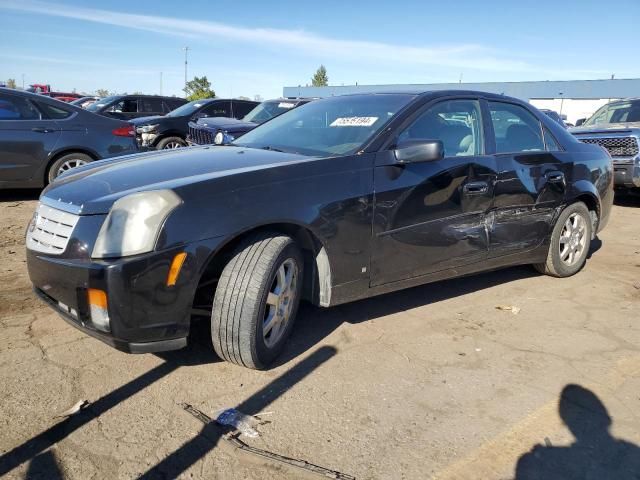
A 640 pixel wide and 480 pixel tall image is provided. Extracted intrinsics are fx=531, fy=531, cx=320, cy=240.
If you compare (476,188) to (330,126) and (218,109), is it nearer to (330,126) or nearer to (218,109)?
(330,126)

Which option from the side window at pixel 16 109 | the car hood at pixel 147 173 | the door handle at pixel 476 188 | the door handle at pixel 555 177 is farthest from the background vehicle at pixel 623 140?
the side window at pixel 16 109

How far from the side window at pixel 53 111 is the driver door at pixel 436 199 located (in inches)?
222

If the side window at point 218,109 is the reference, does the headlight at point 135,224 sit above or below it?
below

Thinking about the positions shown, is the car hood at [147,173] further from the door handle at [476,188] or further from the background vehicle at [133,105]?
the background vehicle at [133,105]

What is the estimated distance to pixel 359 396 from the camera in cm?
281

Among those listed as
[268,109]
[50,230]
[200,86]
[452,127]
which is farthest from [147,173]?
[200,86]

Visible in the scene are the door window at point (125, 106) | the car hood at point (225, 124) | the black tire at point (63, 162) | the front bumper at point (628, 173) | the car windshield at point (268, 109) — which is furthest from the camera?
the door window at point (125, 106)

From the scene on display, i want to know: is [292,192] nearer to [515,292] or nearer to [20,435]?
[20,435]

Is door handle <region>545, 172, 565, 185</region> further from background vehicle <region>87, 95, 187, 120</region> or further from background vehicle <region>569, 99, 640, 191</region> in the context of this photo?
background vehicle <region>87, 95, 187, 120</region>

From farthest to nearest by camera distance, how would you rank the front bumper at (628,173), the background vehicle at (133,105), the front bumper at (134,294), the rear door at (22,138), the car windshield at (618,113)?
the background vehicle at (133,105)
the car windshield at (618,113)
the front bumper at (628,173)
the rear door at (22,138)
the front bumper at (134,294)

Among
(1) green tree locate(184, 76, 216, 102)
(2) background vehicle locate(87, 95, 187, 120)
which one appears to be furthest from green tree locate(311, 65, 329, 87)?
(2) background vehicle locate(87, 95, 187, 120)

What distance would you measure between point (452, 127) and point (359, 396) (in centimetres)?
217

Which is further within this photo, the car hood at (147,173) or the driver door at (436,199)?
the driver door at (436,199)

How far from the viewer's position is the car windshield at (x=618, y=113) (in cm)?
1059
